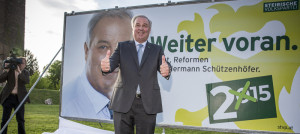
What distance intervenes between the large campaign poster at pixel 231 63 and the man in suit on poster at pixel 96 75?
1.80 ft

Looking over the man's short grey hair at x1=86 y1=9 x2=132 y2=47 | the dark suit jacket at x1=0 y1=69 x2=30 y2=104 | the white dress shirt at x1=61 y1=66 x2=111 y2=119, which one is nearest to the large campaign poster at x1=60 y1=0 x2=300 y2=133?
the man's short grey hair at x1=86 y1=9 x2=132 y2=47

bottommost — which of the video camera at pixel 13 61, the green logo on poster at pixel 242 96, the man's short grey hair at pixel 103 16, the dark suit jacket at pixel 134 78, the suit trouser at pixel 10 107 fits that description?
the suit trouser at pixel 10 107

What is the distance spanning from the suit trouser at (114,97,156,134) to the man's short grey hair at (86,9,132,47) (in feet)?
7.55

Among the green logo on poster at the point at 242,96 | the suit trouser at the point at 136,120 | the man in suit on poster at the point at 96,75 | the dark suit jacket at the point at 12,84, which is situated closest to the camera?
the suit trouser at the point at 136,120

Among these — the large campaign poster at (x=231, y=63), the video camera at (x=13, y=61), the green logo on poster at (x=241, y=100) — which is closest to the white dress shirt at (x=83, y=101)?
the video camera at (x=13, y=61)

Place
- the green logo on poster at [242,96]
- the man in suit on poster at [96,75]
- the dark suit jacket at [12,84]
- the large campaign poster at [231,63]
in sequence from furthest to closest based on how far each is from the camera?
the man in suit on poster at [96,75] → the dark suit jacket at [12,84] → the green logo on poster at [242,96] → the large campaign poster at [231,63]

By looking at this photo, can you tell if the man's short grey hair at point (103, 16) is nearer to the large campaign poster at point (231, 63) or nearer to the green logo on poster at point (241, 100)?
the large campaign poster at point (231, 63)

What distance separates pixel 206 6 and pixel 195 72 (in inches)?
37.6

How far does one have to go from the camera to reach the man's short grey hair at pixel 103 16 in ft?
13.1

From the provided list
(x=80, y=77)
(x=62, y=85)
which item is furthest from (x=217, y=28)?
(x=62, y=85)

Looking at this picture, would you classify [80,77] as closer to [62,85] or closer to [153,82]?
[62,85]

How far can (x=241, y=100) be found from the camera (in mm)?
3322

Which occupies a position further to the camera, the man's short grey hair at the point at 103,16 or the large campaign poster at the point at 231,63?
the man's short grey hair at the point at 103,16

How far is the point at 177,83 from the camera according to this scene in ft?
11.9
